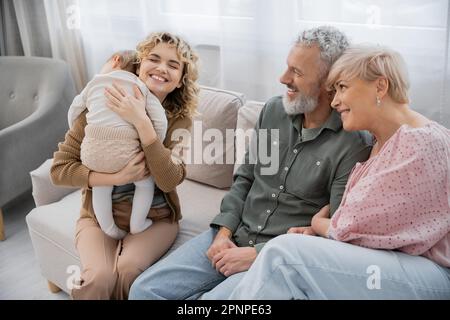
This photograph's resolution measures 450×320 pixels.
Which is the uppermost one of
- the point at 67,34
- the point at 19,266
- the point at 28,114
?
the point at 67,34

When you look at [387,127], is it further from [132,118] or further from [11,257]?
[11,257]

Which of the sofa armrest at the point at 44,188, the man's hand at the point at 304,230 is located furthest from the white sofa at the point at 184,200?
the man's hand at the point at 304,230

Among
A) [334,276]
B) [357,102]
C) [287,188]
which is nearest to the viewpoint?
[334,276]

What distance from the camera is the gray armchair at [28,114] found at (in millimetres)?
2225

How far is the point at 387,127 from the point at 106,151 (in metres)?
0.77

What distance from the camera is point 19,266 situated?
6.81ft

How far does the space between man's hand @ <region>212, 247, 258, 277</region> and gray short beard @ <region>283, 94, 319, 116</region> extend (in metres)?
0.42

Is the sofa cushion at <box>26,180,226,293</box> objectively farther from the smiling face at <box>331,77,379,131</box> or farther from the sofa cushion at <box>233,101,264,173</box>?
the smiling face at <box>331,77,379,131</box>

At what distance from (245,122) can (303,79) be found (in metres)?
A: 0.40

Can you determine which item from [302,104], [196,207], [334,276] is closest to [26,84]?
[196,207]

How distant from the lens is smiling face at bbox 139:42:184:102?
4.91 feet

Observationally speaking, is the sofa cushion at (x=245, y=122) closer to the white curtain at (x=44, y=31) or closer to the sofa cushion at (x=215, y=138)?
the sofa cushion at (x=215, y=138)

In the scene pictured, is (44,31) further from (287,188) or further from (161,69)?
(287,188)

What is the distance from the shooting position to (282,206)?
1483 mm
